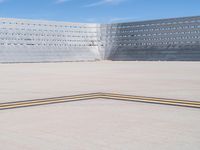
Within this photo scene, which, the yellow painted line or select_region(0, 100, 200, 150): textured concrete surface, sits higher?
the yellow painted line

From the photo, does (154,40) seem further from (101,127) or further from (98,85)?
(101,127)

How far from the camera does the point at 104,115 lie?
5.32 meters

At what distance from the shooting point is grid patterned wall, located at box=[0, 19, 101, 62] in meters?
36.8

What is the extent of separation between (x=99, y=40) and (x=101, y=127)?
4100cm

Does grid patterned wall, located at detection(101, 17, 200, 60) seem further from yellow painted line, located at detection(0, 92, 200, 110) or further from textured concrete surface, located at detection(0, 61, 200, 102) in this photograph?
yellow painted line, located at detection(0, 92, 200, 110)

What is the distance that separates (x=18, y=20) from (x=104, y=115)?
34.9 metres

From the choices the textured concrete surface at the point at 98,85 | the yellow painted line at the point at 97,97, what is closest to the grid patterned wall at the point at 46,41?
the textured concrete surface at the point at 98,85

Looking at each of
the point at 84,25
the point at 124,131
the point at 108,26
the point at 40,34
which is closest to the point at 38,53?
the point at 40,34

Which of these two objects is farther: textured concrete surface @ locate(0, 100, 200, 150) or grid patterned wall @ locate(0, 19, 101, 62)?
grid patterned wall @ locate(0, 19, 101, 62)

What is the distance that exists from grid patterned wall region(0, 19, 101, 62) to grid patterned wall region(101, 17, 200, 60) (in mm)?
2686

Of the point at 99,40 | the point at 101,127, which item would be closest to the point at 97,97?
the point at 101,127

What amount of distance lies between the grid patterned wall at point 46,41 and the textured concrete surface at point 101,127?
31139 mm

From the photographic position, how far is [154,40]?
40.5m

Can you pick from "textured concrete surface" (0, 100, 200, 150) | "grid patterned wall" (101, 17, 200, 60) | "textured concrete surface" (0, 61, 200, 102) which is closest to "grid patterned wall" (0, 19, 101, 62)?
"grid patterned wall" (101, 17, 200, 60)
